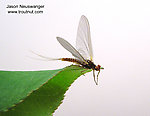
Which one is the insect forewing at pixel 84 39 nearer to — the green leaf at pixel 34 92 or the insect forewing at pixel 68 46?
the insect forewing at pixel 68 46

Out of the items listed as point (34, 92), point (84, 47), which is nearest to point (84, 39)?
point (84, 47)

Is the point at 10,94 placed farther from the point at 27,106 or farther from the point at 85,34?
the point at 85,34

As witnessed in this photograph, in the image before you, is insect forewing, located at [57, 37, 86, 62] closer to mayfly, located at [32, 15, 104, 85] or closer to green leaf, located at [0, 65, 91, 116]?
mayfly, located at [32, 15, 104, 85]

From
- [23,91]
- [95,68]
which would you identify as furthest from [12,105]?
[95,68]

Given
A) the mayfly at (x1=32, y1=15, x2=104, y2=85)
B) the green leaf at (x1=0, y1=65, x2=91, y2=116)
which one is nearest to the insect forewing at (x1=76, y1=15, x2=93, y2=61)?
the mayfly at (x1=32, y1=15, x2=104, y2=85)

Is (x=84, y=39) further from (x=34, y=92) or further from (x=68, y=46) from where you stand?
(x=34, y=92)

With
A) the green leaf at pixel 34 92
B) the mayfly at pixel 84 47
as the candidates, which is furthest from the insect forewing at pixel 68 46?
the green leaf at pixel 34 92
